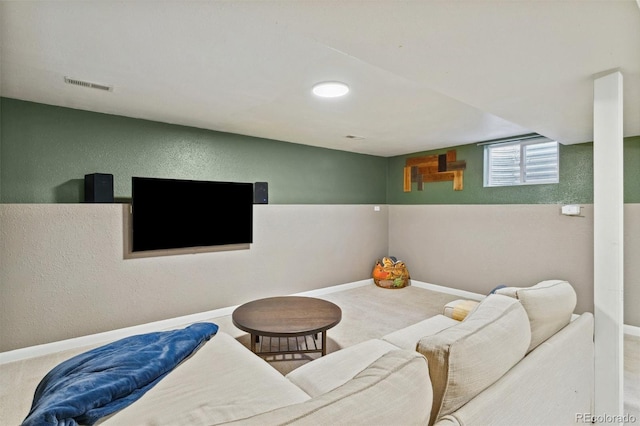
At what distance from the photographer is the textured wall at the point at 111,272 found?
2.77 meters

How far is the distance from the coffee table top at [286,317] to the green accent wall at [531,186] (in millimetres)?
3153

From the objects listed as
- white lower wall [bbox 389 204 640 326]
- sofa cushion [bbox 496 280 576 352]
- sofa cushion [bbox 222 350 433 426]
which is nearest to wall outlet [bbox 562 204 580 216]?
white lower wall [bbox 389 204 640 326]

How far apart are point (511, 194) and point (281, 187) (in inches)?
130

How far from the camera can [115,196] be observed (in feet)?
11.1

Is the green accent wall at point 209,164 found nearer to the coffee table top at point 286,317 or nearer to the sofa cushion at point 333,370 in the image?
the coffee table top at point 286,317

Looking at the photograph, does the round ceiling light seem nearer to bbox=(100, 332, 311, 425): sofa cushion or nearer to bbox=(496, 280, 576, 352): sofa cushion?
bbox=(496, 280, 576, 352): sofa cushion

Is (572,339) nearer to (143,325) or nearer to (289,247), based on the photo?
(289,247)

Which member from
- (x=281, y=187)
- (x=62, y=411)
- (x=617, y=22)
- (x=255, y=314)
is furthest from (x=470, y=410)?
(x=281, y=187)

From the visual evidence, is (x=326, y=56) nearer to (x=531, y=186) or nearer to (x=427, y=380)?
(x=427, y=380)

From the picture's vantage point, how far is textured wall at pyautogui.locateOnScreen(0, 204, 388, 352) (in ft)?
9.07

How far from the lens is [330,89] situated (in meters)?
2.59

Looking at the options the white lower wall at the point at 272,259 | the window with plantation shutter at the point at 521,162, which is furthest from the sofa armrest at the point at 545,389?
the window with plantation shutter at the point at 521,162

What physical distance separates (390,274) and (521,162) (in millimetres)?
2526

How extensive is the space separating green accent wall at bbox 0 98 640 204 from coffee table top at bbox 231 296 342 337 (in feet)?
6.15
